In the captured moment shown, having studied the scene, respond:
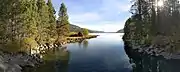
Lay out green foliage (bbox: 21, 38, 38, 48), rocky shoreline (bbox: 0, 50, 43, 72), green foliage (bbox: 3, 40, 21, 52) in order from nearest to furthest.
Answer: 1. rocky shoreline (bbox: 0, 50, 43, 72)
2. green foliage (bbox: 3, 40, 21, 52)
3. green foliage (bbox: 21, 38, 38, 48)

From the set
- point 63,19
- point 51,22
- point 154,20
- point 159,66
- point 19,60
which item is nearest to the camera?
point 159,66

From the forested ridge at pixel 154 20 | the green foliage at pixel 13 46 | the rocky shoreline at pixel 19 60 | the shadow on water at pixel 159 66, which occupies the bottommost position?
A: the shadow on water at pixel 159 66

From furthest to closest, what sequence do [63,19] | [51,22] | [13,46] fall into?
1. [63,19]
2. [51,22]
3. [13,46]

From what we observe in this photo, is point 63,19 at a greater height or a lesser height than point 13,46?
greater

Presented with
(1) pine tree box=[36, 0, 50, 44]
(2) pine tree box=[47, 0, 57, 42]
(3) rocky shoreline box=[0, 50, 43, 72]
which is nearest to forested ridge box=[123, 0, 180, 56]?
(1) pine tree box=[36, 0, 50, 44]

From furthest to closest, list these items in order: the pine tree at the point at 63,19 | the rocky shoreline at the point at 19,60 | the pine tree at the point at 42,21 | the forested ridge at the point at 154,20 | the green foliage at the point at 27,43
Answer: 1. the pine tree at the point at 63,19
2. the pine tree at the point at 42,21
3. the forested ridge at the point at 154,20
4. the green foliage at the point at 27,43
5. the rocky shoreline at the point at 19,60

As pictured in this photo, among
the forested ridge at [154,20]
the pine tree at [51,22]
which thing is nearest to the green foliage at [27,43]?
the forested ridge at [154,20]

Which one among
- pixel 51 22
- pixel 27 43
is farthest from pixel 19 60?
pixel 51 22

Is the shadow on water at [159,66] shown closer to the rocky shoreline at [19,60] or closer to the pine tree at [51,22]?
the rocky shoreline at [19,60]

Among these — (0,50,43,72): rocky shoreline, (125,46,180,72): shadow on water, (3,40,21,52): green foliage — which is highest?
(3,40,21,52): green foliage

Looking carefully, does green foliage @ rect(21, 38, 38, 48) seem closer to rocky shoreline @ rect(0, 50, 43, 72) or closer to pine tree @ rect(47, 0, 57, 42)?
rocky shoreline @ rect(0, 50, 43, 72)

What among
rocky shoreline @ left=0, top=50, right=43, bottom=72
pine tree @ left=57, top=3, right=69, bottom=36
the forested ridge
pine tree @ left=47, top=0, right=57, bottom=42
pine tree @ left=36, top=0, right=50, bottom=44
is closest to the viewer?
rocky shoreline @ left=0, top=50, right=43, bottom=72

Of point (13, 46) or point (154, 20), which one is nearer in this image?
point (13, 46)

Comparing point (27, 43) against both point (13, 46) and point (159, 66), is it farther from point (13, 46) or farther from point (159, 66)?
point (159, 66)
